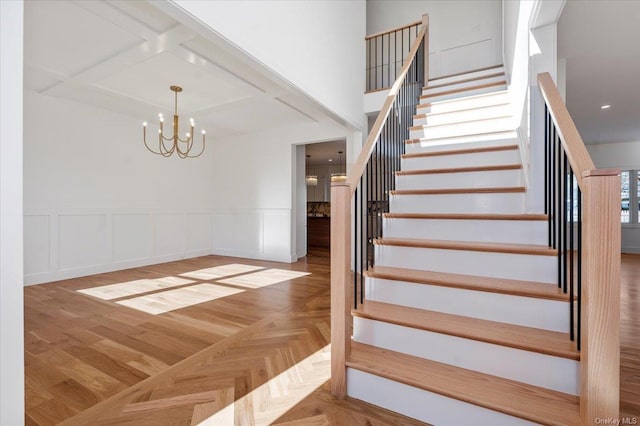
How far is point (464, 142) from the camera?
2947mm

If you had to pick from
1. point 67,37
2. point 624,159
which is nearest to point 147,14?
point 67,37

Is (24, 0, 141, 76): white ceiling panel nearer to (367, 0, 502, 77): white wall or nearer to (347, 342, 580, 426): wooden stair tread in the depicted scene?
(347, 342, 580, 426): wooden stair tread

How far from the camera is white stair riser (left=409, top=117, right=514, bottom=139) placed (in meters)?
2.96

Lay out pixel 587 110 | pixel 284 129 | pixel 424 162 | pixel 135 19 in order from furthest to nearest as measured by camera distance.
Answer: pixel 284 129, pixel 587 110, pixel 424 162, pixel 135 19

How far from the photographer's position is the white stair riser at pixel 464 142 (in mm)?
2788

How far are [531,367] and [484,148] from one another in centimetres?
187

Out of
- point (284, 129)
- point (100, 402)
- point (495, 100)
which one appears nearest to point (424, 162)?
point (495, 100)

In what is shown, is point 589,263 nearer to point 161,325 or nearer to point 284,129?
point 161,325

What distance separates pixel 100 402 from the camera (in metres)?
1.51

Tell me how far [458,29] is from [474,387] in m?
6.12

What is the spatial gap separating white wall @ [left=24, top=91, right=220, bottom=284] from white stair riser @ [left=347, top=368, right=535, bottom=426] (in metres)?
4.30

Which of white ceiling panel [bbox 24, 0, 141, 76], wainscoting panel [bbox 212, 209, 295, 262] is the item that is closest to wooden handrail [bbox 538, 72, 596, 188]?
white ceiling panel [bbox 24, 0, 141, 76]

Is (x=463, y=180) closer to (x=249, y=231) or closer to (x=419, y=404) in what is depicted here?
(x=419, y=404)

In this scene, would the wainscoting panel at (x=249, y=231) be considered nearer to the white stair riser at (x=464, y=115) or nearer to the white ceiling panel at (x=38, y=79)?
the white ceiling panel at (x=38, y=79)
